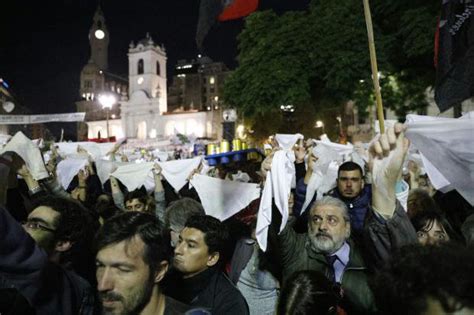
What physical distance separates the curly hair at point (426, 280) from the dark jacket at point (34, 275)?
1451mm

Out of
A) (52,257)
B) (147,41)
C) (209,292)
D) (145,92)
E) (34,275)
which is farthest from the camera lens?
(147,41)

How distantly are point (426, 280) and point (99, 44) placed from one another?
116 meters

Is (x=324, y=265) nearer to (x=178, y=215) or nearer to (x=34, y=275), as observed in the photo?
(x=178, y=215)

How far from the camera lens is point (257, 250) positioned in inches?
150

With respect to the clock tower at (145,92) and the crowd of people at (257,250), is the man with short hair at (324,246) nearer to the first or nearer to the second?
the crowd of people at (257,250)

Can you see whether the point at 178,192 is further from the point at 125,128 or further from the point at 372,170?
the point at 125,128

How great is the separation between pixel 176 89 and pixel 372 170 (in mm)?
99703

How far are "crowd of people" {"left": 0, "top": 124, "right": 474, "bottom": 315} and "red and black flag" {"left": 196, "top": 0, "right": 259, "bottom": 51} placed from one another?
69.7 inches

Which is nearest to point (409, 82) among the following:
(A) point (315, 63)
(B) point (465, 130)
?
(A) point (315, 63)

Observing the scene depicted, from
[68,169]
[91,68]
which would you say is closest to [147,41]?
[91,68]

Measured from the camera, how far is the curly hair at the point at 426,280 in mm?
1419

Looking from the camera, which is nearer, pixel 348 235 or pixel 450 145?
pixel 348 235

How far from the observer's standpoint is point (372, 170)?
221 centimetres

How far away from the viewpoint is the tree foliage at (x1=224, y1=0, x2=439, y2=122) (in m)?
17.8
